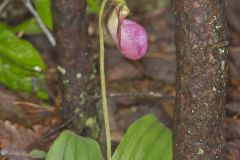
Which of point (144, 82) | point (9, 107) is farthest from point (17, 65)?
point (144, 82)

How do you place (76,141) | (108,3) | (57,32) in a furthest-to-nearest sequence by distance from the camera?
1. (57,32)
2. (76,141)
3. (108,3)

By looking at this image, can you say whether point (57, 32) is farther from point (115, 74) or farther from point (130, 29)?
point (115, 74)

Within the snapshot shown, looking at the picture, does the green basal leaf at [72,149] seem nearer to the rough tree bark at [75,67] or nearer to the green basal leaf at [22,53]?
the rough tree bark at [75,67]

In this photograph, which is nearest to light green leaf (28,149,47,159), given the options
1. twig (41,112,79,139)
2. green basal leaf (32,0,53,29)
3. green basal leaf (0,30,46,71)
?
twig (41,112,79,139)

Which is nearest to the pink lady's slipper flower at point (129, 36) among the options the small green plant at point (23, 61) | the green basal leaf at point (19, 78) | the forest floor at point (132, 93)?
the forest floor at point (132, 93)

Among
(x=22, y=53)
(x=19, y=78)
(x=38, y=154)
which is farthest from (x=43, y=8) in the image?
(x=38, y=154)

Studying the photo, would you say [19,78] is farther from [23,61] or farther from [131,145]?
[131,145]
